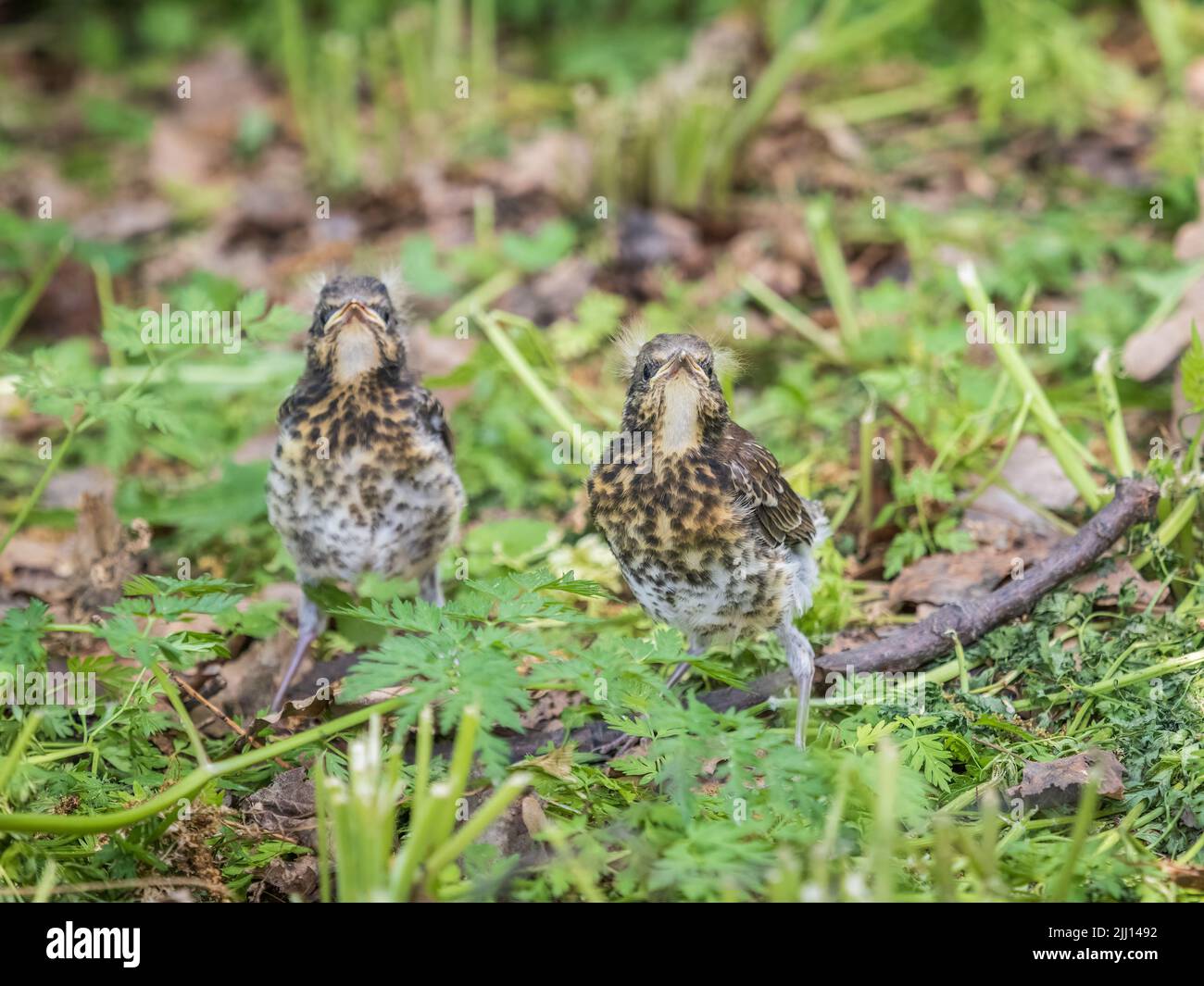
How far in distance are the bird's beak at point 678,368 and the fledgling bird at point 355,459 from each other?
91 centimetres

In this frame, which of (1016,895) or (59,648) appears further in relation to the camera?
(59,648)

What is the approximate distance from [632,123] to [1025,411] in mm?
3087

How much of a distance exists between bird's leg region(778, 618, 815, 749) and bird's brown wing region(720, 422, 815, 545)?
25 cm

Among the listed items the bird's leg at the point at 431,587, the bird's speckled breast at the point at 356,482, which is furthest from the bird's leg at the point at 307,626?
the bird's leg at the point at 431,587

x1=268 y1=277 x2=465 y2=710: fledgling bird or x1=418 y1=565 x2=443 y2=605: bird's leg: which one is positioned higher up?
x1=268 y1=277 x2=465 y2=710: fledgling bird

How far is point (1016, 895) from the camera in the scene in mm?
2934

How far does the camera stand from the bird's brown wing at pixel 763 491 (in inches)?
146

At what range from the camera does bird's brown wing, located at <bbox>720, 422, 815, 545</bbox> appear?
12.2ft

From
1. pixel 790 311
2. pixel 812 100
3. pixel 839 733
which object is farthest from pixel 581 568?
pixel 812 100

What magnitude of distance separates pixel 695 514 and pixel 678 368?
1.24 feet

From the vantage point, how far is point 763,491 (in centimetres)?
378

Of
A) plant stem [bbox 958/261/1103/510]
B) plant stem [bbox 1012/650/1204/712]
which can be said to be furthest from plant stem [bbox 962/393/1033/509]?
plant stem [bbox 1012/650/1204/712]

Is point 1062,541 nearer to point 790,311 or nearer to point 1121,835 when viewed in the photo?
point 1121,835

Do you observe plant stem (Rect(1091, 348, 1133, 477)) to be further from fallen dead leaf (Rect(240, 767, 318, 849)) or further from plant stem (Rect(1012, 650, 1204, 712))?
fallen dead leaf (Rect(240, 767, 318, 849))
